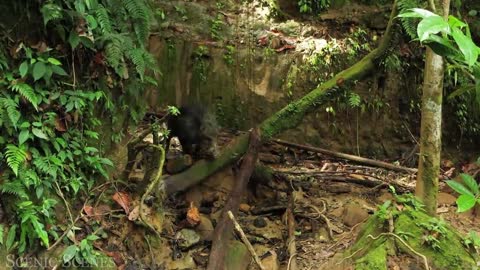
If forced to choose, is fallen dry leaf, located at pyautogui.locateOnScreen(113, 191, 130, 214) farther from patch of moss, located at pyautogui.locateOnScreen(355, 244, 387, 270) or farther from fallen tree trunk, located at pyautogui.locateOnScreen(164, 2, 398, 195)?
patch of moss, located at pyautogui.locateOnScreen(355, 244, 387, 270)

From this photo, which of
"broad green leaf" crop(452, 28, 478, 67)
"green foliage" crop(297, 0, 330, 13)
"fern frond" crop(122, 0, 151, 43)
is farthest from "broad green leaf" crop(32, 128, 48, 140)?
"green foliage" crop(297, 0, 330, 13)

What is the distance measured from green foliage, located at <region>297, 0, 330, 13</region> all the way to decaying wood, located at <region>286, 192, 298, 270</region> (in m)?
3.23

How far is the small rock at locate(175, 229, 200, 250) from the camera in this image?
169 inches

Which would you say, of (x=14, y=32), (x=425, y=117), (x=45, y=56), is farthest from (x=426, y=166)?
(x=14, y=32)

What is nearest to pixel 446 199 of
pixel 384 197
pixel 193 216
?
pixel 384 197

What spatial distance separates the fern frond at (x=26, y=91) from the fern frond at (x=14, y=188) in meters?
0.53

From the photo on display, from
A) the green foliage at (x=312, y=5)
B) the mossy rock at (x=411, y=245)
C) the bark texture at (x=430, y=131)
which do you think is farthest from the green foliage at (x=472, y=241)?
the green foliage at (x=312, y=5)

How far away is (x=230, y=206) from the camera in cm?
460

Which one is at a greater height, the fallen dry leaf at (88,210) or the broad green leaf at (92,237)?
the fallen dry leaf at (88,210)

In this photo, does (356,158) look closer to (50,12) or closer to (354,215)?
(354,215)

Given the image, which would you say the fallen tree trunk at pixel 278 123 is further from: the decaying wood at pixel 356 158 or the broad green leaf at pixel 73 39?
the broad green leaf at pixel 73 39

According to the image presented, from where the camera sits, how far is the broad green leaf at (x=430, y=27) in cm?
143

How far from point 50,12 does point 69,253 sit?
1.68 m

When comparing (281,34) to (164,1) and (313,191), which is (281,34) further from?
(313,191)
